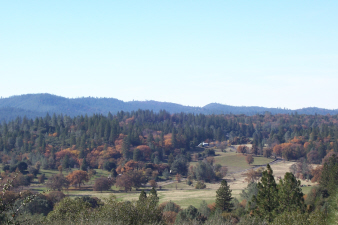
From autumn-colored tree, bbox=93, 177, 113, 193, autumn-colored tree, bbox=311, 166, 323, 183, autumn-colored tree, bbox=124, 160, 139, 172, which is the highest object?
autumn-colored tree, bbox=311, 166, 323, 183

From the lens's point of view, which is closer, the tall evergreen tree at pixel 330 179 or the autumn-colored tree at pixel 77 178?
the tall evergreen tree at pixel 330 179

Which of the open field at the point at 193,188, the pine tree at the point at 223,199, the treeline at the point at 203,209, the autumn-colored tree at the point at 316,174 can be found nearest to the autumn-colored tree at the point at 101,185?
the open field at the point at 193,188

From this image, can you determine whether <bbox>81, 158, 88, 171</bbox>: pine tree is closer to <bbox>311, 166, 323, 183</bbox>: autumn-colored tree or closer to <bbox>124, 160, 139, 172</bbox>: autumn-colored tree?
<bbox>124, 160, 139, 172</bbox>: autumn-colored tree

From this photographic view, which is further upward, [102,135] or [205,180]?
[102,135]

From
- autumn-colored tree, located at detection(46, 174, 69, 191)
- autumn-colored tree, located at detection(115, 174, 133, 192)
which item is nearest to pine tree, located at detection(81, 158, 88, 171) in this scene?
autumn-colored tree, located at detection(46, 174, 69, 191)

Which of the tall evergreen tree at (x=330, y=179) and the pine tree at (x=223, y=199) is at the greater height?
the tall evergreen tree at (x=330, y=179)

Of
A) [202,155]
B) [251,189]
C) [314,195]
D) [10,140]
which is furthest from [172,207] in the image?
[10,140]

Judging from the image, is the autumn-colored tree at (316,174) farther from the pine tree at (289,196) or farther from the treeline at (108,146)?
the pine tree at (289,196)

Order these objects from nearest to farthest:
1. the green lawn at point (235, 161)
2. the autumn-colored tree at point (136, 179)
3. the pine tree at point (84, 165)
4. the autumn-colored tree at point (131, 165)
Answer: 1. the autumn-colored tree at point (136, 179)
2. the pine tree at point (84, 165)
3. the autumn-colored tree at point (131, 165)
4. the green lawn at point (235, 161)

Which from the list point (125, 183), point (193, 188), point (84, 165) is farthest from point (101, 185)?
point (84, 165)

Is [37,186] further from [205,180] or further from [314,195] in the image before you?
[314,195]

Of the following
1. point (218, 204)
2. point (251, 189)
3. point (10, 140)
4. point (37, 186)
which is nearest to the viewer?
point (218, 204)

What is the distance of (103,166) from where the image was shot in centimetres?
10688

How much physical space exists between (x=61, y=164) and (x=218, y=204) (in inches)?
2830
